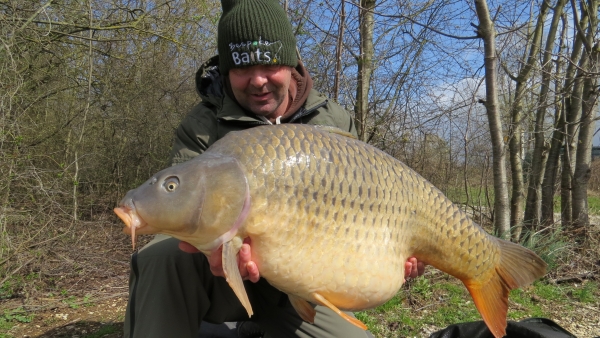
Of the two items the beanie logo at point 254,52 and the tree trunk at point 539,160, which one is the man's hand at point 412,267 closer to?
the beanie logo at point 254,52

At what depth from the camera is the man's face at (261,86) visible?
159cm

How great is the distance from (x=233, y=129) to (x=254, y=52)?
0.28 m

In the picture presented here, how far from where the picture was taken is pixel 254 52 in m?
1.55

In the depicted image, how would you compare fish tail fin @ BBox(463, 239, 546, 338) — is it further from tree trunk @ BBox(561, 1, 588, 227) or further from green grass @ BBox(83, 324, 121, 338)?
tree trunk @ BBox(561, 1, 588, 227)

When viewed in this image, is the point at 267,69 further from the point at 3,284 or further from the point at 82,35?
the point at 82,35

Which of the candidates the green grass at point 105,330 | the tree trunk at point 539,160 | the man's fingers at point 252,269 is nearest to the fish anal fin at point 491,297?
the man's fingers at point 252,269

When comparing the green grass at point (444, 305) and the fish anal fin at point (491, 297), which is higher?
the fish anal fin at point (491, 297)

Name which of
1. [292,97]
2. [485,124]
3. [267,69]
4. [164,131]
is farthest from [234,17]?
[164,131]

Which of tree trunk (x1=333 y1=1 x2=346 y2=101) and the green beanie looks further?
tree trunk (x1=333 y1=1 x2=346 y2=101)

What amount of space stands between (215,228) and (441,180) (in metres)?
4.33

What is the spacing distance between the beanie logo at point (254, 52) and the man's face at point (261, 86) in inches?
1.4

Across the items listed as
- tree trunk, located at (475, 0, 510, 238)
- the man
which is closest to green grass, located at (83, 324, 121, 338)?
the man

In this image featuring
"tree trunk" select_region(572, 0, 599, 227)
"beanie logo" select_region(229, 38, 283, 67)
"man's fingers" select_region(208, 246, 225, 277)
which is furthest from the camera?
"tree trunk" select_region(572, 0, 599, 227)

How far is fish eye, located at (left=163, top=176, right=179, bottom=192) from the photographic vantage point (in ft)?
3.32
